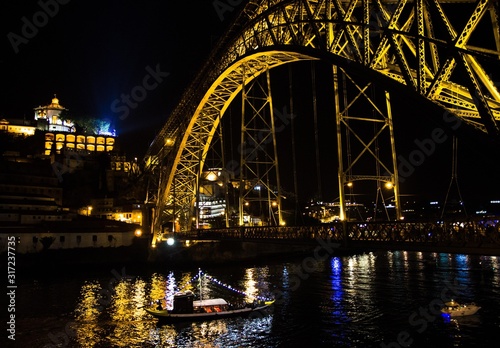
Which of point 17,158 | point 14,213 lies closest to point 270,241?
point 14,213

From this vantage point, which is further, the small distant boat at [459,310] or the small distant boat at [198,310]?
the small distant boat at [198,310]

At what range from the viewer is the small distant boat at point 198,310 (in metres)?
23.6

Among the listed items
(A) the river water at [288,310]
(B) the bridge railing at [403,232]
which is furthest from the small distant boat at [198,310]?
(B) the bridge railing at [403,232]

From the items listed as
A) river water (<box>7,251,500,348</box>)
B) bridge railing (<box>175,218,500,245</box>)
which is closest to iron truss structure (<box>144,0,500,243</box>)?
bridge railing (<box>175,218,500,245</box>)

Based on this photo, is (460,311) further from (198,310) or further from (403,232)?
(198,310)

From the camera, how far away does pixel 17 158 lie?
75625 mm

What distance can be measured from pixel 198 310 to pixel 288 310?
5129 mm

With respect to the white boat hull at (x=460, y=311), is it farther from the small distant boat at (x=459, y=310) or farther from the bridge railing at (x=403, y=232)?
the bridge railing at (x=403, y=232)

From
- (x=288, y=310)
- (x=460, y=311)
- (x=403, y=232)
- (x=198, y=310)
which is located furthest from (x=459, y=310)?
(x=198, y=310)

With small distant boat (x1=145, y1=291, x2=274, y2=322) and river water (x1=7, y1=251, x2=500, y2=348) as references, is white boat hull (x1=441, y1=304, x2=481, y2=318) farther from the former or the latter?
small distant boat (x1=145, y1=291, x2=274, y2=322)

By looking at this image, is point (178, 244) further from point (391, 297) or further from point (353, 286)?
point (391, 297)

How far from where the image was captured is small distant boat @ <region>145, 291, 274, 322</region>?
928 inches

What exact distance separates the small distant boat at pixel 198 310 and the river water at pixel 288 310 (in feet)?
1.56

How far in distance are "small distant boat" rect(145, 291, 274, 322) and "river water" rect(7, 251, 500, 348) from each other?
0.48 meters
